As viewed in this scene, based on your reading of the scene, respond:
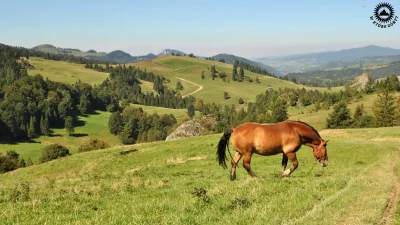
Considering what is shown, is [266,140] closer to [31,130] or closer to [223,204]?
[223,204]

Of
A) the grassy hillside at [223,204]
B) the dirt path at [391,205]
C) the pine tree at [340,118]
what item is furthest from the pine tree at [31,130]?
the dirt path at [391,205]

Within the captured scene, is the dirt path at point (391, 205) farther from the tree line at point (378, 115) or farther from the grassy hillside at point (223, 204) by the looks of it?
the tree line at point (378, 115)

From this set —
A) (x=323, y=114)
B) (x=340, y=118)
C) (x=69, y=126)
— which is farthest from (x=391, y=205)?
(x=69, y=126)

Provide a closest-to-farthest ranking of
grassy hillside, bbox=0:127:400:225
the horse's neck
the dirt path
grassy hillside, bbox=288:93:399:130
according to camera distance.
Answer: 1. grassy hillside, bbox=0:127:400:225
2. the dirt path
3. the horse's neck
4. grassy hillside, bbox=288:93:399:130

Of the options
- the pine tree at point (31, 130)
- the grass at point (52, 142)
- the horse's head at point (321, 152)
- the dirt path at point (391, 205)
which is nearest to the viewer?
the dirt path at point (391, 205)

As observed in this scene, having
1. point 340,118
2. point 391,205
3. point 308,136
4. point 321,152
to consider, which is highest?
point 308,136

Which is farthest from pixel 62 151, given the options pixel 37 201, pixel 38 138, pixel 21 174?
pixel 37 201

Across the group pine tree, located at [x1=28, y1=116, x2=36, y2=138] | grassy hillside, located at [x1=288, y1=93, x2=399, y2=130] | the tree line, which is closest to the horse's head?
the tree line

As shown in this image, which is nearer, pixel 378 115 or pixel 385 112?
pixel 385 112

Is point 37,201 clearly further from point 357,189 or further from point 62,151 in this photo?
point 62,151

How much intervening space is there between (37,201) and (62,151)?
102319 millimetres

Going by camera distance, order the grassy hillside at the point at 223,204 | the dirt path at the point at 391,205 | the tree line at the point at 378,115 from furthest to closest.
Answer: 1. the tree line at the point at 378,115
2. the dirt path at the point at 391,205
3. the grassy hillside at the point at 223,204

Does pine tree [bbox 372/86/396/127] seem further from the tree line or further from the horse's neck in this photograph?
the horse's neck

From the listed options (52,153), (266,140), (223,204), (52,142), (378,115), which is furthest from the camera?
(52,142)
